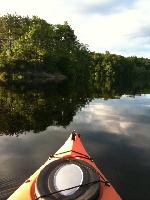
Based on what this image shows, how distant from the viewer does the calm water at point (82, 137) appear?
11750mm

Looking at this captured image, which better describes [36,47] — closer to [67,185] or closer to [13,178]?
[13,178]

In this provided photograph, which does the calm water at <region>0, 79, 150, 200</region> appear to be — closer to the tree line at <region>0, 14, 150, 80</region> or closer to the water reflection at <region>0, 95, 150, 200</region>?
the water reflection at <region>0, 95, 150, 200</region>

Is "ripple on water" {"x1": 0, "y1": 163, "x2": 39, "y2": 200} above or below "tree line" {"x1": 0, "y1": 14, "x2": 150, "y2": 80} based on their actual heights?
below

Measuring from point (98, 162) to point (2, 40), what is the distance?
6135 cm

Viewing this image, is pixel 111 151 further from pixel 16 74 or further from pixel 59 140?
pixel 16 74

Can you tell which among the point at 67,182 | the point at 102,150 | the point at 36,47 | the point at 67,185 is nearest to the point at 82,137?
the point at 102,150

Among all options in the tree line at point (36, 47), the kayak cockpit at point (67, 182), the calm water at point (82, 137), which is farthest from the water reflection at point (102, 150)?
the tree line at point (36, 47)

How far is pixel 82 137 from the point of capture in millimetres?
17703

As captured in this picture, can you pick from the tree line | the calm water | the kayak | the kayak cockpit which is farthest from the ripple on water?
the tree line

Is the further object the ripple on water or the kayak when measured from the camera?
the ripple on water

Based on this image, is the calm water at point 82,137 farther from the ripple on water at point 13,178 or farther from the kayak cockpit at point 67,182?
the kayak cockpit at point 67,182

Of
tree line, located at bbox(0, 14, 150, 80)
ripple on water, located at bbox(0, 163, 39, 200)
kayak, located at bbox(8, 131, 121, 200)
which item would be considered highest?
tree line, located at bbox(0, 14, 150, 80)

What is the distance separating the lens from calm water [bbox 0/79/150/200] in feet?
38.5

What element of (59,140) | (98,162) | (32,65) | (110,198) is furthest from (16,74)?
(110,198)
